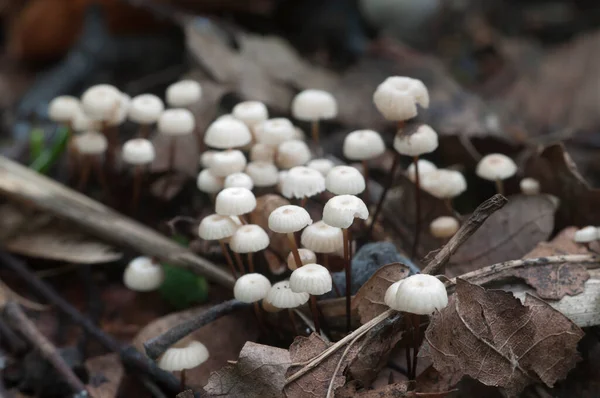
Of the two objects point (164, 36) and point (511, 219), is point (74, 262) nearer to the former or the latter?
point (511, 219)

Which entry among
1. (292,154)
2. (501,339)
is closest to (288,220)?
(292,154)

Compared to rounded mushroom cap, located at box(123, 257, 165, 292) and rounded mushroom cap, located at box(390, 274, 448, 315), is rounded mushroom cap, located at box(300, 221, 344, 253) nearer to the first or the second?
rounded mushroom cap, located at box(390, 274, 448, 315)

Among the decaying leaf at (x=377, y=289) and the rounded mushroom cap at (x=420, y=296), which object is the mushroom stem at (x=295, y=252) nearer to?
the decaying leaf at (x=377, y=289)

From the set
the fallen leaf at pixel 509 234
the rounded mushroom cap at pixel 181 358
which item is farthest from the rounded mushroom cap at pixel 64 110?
the fallen leaf at pixel 509 234

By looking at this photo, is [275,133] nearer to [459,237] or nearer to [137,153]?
[137,153]

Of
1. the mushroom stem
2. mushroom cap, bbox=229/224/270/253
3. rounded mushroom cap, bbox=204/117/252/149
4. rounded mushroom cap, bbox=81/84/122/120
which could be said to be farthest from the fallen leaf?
rounded mushroom cap, bbox=81/84/122/120

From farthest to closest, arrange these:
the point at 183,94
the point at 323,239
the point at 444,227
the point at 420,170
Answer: the point at 183,94, the point at 420,170, the point at 444,227, the point at 323,239
